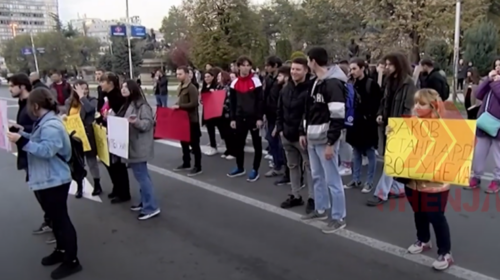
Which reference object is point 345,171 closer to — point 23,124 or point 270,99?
point 270,99

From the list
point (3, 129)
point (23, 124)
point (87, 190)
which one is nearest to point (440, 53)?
point (87, 190)

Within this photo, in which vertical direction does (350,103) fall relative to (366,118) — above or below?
above

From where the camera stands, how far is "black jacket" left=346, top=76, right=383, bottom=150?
638 centimetres

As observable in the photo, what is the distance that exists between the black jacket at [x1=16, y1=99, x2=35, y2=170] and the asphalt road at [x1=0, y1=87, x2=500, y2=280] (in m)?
0.98

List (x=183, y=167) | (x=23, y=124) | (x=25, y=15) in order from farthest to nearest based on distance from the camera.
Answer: (x=25, y=15)
(x=183, y=167)
(x=23, y=124)

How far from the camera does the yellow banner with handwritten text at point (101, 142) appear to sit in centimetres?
586

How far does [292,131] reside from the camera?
5.44m

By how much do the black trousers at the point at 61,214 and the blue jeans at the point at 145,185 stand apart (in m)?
1.35

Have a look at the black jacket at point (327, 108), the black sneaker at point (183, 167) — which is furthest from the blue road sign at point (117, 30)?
the black jacket at point (327, 108)

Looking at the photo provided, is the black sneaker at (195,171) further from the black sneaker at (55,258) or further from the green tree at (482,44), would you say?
the green tree at (482,44)

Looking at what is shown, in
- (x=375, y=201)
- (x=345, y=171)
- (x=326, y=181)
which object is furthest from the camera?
(x=345, y=171)

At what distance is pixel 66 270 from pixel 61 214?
0.53m

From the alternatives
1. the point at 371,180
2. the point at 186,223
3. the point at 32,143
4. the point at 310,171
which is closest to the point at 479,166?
the point at 371,180

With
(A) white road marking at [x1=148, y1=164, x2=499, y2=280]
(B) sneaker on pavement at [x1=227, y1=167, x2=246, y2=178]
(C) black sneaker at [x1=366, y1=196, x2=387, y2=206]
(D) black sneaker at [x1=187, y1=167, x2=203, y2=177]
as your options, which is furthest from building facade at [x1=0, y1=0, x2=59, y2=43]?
(C) black sneaker at [x1=366, y1=196, x2=387, y2=206]
